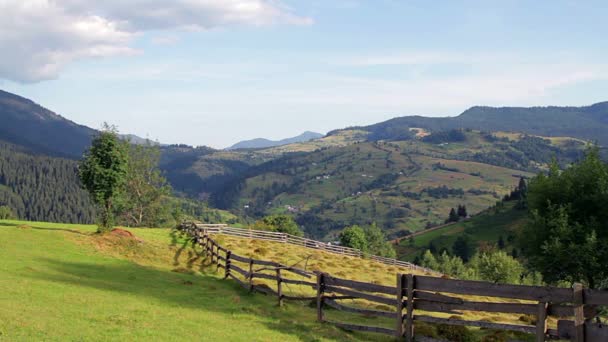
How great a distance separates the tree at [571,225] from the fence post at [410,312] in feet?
54.4

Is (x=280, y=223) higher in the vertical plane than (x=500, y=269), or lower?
higher

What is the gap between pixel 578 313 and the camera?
13.3 meters

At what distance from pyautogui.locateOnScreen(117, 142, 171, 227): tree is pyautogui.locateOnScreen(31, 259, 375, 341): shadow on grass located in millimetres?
46241

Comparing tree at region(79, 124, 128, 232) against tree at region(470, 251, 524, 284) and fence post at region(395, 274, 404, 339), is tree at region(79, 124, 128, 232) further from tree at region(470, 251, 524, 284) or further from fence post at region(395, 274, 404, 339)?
tree at region(470, 251, 524, 284)

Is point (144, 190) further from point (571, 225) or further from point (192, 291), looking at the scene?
point (571, 225)

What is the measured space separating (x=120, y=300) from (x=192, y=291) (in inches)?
255

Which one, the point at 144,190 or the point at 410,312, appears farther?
the point at 144,190

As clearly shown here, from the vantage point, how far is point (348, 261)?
5966 centimetres

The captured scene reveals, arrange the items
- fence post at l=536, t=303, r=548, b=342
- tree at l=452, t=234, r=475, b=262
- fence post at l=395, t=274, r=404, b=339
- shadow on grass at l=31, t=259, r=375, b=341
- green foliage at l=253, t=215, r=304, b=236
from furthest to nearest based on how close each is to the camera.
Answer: tree at l=452, t=234, r=475, b=262, green foliage at l=253, t=215, r=304, b=236, shadow on grass at l=31, t=259, r=375, b=341, fence post at l=395, t=274, r=404, b=339, fence post at l=536, t=303, r=548, b=342

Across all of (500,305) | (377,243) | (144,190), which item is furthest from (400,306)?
(377,243)

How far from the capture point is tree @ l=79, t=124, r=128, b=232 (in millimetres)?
46406

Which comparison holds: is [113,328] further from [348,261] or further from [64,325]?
[348,261]

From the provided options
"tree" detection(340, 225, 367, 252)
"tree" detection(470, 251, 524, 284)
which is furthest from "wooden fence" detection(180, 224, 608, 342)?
"tree" detection(340, 225, 367, 252)

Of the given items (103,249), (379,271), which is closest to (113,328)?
(103,249)
